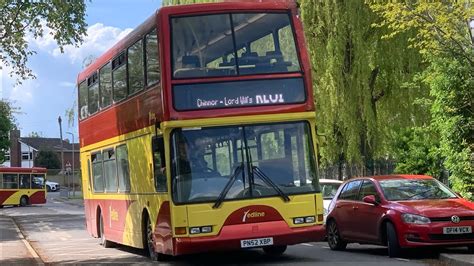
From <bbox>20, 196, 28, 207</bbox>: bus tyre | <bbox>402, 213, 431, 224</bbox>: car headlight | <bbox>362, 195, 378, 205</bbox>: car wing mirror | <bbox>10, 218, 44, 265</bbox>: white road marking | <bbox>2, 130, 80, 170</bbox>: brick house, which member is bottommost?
<bbox>10, 218, 44, 265</bbox>: white road marking

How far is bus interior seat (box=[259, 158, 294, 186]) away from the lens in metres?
11.1

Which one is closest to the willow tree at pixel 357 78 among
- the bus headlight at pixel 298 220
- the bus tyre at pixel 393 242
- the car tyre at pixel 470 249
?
the car tyre at pixel 470 249

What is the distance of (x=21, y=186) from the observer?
154ft

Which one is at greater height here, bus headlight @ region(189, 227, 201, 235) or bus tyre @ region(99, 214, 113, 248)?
bus headlight @ region(189, 227, 201, 235)

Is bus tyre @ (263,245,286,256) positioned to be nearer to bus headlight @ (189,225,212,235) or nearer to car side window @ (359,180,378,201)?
car side window @ (359,180,378,201)

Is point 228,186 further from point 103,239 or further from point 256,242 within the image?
point 103,239

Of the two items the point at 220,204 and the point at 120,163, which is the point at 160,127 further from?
the point at 120,163

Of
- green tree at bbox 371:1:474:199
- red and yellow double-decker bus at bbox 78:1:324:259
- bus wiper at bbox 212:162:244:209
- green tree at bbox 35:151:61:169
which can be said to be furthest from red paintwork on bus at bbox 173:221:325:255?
green tree at bbox 35:151:61:169

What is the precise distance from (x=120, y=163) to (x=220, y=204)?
173 inches

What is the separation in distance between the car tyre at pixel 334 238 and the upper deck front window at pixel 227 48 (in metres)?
4.57

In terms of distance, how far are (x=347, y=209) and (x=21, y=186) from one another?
37079mm

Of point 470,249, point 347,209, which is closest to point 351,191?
point 347,209

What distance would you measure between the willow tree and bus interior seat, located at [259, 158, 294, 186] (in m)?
10.3

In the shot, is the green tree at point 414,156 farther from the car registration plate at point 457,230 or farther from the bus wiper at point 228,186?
the bus wiper at point 228,186
